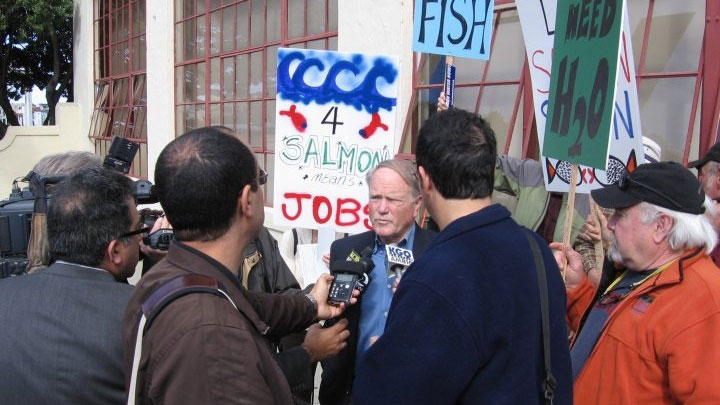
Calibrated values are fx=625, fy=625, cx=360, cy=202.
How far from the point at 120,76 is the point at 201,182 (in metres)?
12.2

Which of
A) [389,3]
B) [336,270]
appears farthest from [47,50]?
[336,270]

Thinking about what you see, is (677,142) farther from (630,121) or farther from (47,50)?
(47,50)

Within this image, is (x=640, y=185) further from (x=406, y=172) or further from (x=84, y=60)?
(x=84, y=60)

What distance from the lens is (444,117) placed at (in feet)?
5.22

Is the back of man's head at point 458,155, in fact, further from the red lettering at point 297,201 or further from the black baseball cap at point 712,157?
the red lettering at point 297,201

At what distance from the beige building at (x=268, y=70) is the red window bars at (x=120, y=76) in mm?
30

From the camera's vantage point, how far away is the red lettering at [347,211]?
343cm

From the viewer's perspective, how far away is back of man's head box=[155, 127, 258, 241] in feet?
4.76

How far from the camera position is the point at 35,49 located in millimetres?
19281

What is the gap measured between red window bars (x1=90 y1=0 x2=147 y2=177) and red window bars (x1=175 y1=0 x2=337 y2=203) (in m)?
1.97

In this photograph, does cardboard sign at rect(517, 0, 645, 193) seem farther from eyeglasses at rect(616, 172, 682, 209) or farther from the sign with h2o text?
eyeglasses at rect(616, 172, 682, 209)

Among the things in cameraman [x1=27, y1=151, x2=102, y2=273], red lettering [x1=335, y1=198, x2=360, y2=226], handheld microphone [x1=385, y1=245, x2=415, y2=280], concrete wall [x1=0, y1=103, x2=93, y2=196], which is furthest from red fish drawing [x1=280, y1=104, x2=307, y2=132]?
concrete wall [x1=0, y1=103, x2=93, y2=196]

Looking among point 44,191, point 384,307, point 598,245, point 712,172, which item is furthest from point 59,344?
point 712,172

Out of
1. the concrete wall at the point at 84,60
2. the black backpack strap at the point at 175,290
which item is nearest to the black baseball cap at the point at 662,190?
the black backpack strap at the point at 175,290
